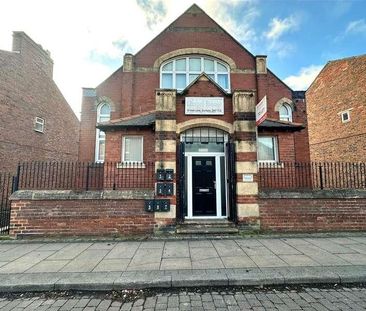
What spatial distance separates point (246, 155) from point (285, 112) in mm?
6659

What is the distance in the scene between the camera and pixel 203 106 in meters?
8.31

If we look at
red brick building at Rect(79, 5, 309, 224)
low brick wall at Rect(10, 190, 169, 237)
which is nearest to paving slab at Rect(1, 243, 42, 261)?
low brick wall at Rect(10, 190, 169, 237)

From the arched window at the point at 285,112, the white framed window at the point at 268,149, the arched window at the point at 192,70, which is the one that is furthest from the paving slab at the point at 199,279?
the arched window at the point at 285,112

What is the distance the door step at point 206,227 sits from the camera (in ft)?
24.3

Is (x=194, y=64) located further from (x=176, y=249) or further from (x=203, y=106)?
(x=176, y=249)

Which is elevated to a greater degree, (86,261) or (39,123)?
(39,123)

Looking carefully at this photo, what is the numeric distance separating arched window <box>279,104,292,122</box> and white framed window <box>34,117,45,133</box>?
1458 cm

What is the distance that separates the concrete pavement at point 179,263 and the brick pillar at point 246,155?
0.94 meters

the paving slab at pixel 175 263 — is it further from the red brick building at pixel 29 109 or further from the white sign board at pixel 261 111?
the red brick building at pixel 29 109

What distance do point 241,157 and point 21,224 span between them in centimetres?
713

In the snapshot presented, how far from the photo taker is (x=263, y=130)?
10469 mm

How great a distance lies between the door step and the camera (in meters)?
7.41

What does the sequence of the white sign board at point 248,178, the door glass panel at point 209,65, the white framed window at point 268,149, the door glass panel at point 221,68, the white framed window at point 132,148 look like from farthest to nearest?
the door glass panel at point 221,68 → the door glass panel at point 209,65 → the white framed window at point 268,149 → the white framed window at point 132,148 → the white sign board at point 248,178

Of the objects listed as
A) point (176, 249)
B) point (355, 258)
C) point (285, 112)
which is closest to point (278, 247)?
point (355, 258)
